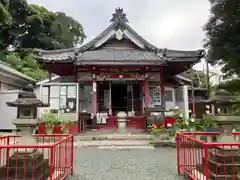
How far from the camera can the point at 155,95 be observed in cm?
1264

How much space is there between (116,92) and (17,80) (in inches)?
266

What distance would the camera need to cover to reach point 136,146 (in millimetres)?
8414

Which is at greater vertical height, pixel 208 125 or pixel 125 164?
pixel 208 125

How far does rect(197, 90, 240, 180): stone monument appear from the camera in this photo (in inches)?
154

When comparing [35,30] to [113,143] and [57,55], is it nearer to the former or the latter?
[57,55]

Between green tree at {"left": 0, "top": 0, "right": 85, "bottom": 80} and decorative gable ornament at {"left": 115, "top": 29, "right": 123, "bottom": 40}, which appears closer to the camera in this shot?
decorative gable ornament at {"left": 115, "top": 29, "right": 123, "bottom": 40}

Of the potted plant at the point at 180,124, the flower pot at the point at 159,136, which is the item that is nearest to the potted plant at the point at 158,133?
the flower pot at the point at 159,136

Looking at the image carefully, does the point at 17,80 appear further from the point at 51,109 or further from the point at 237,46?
the point at 237,46

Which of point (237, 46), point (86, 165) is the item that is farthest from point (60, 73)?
point (237, 46)

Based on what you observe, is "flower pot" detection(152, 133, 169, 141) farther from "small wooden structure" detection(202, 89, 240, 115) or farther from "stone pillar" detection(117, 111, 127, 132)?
"small wooden structure" detection(202, 89, 240, 115)

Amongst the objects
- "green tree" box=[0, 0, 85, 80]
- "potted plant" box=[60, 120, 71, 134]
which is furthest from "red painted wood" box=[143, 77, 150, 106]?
"green tree" box=[0, 0, 85, 80]

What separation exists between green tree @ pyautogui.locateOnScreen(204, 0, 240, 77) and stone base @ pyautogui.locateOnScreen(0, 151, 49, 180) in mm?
9485

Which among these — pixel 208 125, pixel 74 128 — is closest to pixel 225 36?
pixel 208 125

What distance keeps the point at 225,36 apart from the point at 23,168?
10.9 m
